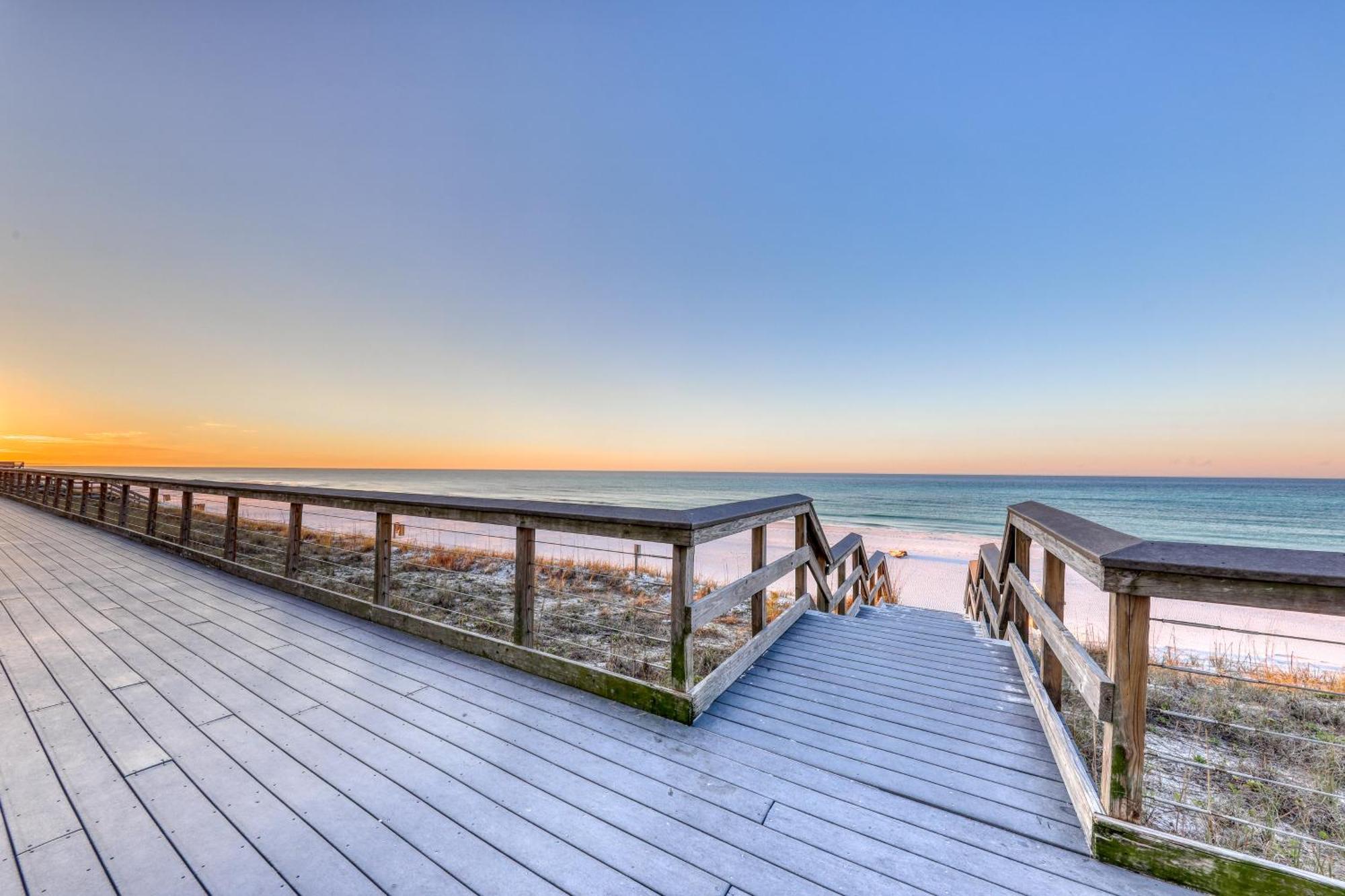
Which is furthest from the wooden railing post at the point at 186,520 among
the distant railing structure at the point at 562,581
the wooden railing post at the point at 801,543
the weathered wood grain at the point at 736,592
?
the wooden railing post at the point at 801,543

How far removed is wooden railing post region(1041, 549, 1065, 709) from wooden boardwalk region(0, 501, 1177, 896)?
25cm

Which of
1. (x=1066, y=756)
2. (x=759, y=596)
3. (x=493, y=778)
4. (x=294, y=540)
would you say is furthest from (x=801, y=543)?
(x=294, y=540)

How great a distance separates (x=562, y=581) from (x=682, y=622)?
5.25 m

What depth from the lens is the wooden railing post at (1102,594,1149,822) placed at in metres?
1.46

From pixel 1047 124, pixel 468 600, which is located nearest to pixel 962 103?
pixel 1047 124

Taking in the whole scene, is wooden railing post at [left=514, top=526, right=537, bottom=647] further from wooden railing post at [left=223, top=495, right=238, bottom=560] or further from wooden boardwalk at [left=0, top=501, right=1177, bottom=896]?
wooden railing post at [left=223, top=495, right=238, bottom=560]

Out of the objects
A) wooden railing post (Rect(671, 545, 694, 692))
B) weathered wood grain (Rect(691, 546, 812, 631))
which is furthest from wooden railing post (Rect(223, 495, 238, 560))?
weathered wood grain (Rect(691, 546, 812, 631))

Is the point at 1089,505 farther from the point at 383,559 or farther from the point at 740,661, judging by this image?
the point at 383,559

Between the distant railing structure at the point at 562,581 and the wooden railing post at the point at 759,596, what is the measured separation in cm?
1

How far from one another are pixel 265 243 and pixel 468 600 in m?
9.74

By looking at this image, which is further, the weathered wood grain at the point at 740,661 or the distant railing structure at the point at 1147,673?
the weathered wood grain at the point at 740,661

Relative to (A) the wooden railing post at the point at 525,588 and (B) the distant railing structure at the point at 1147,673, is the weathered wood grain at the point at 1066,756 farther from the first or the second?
(A) the wooden railing post at the point at 525,588

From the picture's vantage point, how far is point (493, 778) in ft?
6.15

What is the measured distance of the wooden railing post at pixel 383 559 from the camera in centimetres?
355
